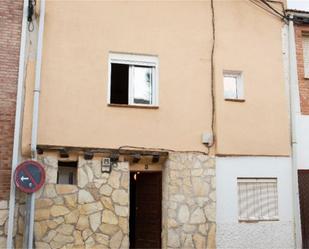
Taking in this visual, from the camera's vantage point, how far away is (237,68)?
1004cm

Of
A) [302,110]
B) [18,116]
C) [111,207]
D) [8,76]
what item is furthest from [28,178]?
[302,110]

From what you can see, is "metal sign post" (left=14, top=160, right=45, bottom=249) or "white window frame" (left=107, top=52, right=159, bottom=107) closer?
"metal sign post" (left=14, top=160, right=45, bottom=249)

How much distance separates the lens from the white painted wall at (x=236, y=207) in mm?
9398

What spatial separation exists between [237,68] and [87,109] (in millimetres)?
3749

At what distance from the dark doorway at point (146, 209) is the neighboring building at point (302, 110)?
3335 mm

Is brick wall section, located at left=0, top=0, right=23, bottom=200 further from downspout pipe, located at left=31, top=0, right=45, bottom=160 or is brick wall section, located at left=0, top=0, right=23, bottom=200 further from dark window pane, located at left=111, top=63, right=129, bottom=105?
dark window pane, located at left=111, top=63, right=129, bottom=105

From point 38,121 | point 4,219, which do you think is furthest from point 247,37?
point 4,219

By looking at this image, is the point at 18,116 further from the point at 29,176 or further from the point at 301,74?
the point at 301,74

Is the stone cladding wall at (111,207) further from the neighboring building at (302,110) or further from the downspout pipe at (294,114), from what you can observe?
the neighboring building at (302,110)

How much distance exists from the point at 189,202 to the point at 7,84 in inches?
186

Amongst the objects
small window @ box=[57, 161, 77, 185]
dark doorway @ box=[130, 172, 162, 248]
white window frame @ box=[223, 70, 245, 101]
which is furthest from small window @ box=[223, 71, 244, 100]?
small window @ box=[57, 161, 77, 185]

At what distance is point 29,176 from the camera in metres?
8.02

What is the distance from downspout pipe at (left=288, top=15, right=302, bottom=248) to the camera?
972 centimetres

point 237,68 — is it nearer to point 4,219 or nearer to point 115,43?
point 115,43
